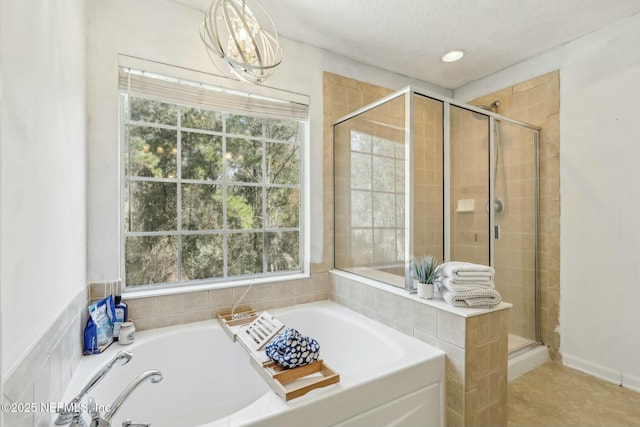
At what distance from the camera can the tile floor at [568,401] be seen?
179 centimetres

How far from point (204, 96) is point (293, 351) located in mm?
1700

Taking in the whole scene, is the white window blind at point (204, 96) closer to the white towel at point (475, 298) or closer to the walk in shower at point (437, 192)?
the walk in shower at point (437, 192)

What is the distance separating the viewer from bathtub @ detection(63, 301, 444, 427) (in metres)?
1.22

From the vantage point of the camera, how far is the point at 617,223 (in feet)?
7.02

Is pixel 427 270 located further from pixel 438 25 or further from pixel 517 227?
pixel 438 25

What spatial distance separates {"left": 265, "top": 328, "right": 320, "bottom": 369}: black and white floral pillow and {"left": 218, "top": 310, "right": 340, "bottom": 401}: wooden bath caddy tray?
0.08 ft

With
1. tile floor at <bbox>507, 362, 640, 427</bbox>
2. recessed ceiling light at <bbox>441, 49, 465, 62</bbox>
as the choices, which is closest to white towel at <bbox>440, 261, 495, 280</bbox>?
tile floor at <bbox>507, 362, 640, 427</bbox>

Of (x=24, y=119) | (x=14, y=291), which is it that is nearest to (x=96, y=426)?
(x=14, y=291)

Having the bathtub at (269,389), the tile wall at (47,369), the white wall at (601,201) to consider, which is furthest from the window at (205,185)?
the white wall at (601,201)

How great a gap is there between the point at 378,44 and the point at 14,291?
2.59 m

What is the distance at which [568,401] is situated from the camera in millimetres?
1958

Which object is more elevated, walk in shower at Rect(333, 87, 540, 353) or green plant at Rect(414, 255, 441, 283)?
walk in shower at Rect(333, 87, 540, 353)

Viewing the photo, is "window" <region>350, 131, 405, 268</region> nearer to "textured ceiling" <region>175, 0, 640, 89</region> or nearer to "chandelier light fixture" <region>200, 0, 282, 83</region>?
"textured ceiling" <region>175, 0, 640, 89</region>

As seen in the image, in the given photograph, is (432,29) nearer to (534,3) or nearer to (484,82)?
(534,3)
